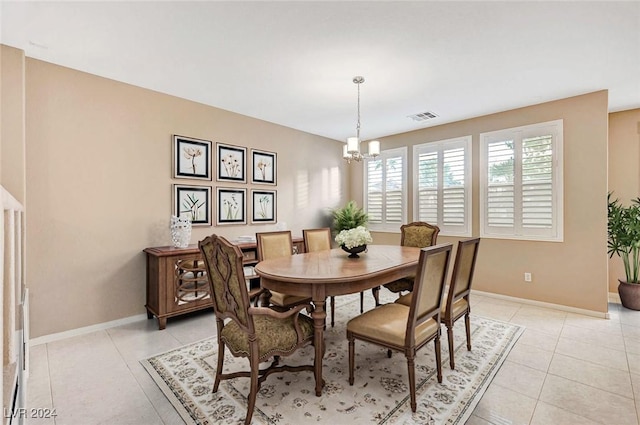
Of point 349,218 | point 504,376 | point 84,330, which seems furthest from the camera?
point 349,218

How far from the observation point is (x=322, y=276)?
212 centimetres

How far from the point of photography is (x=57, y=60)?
2928mm

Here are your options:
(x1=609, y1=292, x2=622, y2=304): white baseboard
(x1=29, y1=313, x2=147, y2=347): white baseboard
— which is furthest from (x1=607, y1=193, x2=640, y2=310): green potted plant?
(x1=29, y1=313, x2=147, y2=347): white baseboard

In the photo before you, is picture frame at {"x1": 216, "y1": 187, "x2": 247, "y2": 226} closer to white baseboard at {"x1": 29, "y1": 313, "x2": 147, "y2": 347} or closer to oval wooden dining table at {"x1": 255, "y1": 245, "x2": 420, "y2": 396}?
white baseboard at {"x1": 29, "y1": 313, "x2": 147, "y2": 347}

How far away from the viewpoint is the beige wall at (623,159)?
414 cm

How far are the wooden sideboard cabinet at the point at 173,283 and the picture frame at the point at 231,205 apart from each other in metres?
0.72

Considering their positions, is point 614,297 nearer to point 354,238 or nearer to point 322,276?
point 354,238

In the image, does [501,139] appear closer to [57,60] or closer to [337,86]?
[337,86]

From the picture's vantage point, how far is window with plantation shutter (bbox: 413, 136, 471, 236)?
473 cm

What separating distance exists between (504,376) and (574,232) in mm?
2500

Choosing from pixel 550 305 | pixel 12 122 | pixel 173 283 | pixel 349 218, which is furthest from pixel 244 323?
pixel 550 305

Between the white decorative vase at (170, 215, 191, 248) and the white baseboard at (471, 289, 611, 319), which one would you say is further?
the white baseboard at (471, 289, 611, 319)

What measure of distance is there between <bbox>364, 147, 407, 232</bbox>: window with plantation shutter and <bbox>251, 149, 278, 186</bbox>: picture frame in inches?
81.2

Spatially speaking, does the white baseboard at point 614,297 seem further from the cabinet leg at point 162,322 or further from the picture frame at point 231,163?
the cabinet leg at point 162,322
